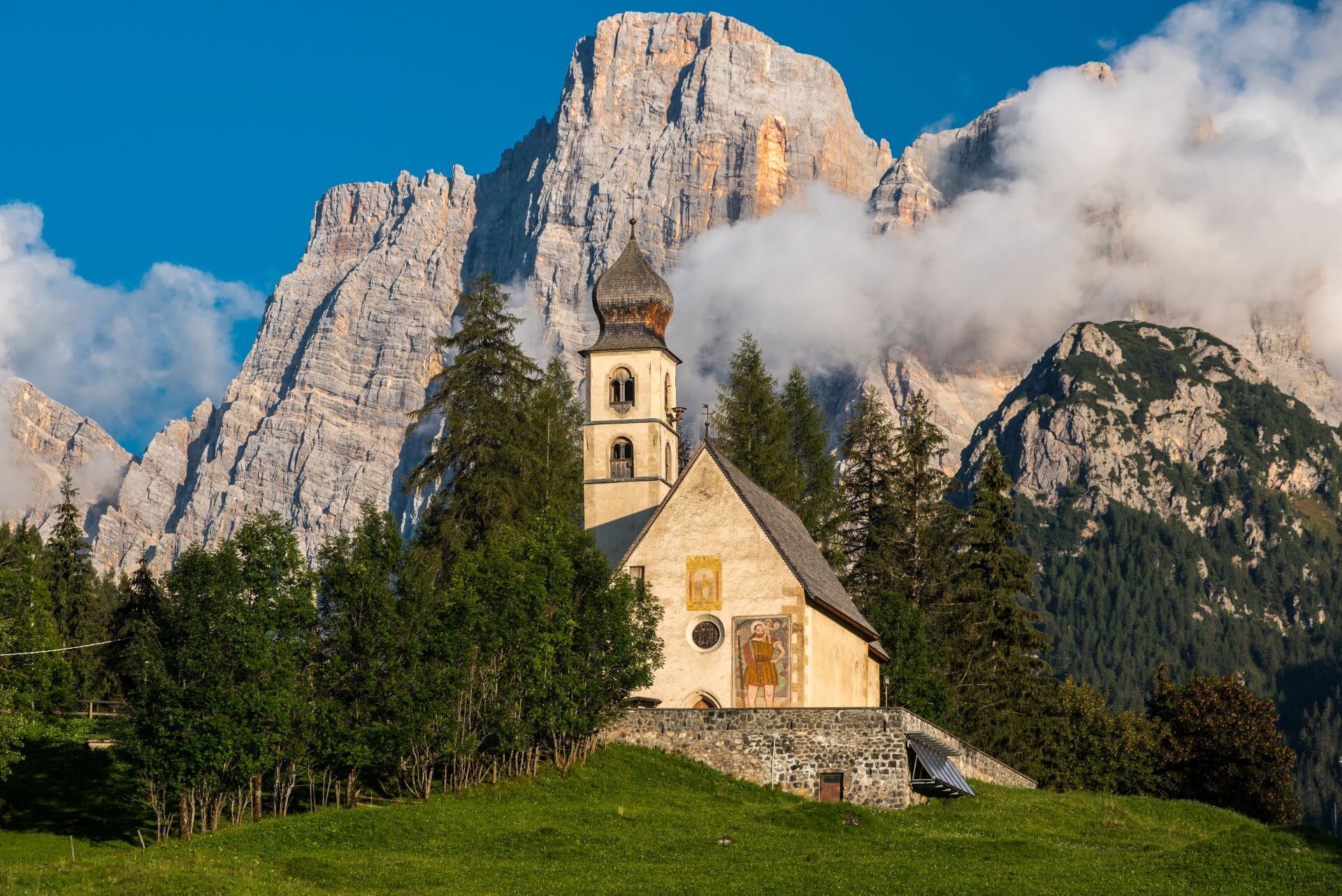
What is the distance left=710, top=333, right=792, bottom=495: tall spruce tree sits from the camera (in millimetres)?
73188

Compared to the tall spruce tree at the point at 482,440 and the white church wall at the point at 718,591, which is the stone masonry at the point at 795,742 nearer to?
the white church wall at the point at 718,591

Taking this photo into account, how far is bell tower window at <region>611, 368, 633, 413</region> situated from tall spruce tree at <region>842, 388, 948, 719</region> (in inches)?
484

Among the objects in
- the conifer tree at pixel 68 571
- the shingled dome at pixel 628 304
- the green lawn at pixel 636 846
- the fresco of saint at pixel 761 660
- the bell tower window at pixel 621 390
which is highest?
the shingled dome at pixel 628 304

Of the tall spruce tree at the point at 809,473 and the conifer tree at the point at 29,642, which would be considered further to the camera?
the tall spruce tree at the point at 809,473

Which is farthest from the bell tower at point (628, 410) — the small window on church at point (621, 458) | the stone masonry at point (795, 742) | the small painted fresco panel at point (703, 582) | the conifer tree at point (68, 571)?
the conifer tree at point (68, 571)

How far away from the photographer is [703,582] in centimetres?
5306

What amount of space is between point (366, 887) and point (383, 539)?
1322 cm

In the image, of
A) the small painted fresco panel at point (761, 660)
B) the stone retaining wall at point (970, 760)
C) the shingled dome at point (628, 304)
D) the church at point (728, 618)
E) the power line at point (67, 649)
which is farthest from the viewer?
the shingled dome at point (628, 304)

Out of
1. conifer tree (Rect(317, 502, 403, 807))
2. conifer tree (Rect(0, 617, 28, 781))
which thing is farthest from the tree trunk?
conifer tree (Rect(0, 617, 28, 781))

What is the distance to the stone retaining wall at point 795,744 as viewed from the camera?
43.3 m

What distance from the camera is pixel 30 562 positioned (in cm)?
5234

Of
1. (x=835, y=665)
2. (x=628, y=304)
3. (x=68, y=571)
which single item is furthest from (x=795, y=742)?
(x=68, y=571)

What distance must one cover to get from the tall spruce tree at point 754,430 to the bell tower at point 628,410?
4.92m

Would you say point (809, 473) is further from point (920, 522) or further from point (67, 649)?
point (67, 649)
